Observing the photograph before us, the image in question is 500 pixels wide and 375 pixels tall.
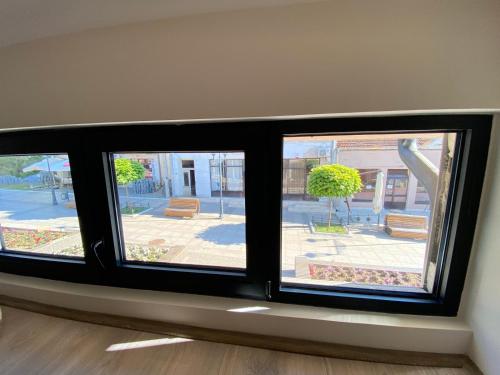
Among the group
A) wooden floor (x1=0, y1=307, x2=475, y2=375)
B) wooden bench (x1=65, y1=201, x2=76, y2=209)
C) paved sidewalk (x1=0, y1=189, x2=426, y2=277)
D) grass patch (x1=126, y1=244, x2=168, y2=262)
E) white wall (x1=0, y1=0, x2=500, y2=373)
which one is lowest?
wooden floor (x1=0, y1=307, x2=475, y2=375)

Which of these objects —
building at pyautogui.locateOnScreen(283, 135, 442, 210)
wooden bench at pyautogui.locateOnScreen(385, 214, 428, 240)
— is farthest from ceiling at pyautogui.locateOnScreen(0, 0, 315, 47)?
wooden bench at pyautogui.locateOnScreen(385, 214, 428, 240)

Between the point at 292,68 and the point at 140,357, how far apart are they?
1076 millimetres

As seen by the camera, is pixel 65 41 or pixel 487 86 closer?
pixel 487 86

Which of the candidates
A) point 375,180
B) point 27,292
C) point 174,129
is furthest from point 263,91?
point 27,292

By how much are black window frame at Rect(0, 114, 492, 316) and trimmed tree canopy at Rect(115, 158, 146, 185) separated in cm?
3

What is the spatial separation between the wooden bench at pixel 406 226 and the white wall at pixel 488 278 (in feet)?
0.45

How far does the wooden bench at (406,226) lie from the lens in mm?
727

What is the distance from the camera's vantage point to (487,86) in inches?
19.8

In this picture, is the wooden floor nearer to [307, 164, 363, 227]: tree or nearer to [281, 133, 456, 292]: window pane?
[281, 133, 456, 292]: window pane

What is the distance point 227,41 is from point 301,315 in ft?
3.09

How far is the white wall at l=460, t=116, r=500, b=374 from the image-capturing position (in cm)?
59

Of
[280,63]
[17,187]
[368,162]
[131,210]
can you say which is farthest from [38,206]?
[368,162]

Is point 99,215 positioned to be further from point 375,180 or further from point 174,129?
point 375,180

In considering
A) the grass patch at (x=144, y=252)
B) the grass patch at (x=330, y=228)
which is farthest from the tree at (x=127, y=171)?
the grass patch at (x=330, y=228)
